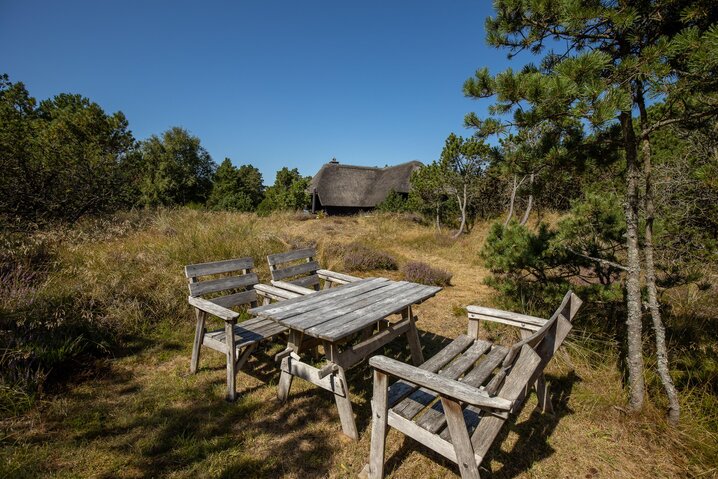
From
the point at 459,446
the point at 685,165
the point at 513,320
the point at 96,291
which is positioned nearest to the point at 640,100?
the point at 513,320

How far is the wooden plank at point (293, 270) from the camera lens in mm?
3783

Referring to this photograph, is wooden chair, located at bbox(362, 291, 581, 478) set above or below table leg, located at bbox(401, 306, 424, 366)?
above

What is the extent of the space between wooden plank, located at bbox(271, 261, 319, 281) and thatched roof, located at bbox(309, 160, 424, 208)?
63.3ft

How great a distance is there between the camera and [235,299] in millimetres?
3510

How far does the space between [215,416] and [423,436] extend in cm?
189

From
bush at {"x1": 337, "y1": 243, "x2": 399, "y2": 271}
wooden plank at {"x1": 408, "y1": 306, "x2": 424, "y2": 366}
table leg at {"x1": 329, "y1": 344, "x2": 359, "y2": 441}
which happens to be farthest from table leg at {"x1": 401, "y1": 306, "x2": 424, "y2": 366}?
bush at {"x1": 337, "y1": 243, "x2": 399, "y2": 271}

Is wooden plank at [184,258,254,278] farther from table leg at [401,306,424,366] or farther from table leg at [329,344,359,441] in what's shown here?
table leg at [401,306,424,366]

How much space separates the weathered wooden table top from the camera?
2.19 metres

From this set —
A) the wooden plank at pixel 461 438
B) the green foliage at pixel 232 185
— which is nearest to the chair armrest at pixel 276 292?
the wooden plank at pixel 461 438

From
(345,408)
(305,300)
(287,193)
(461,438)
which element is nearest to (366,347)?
(345,408)

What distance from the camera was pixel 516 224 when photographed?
13.4 ft

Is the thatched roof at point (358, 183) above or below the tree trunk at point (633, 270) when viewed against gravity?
above

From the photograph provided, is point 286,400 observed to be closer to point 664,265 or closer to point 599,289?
point 599,289

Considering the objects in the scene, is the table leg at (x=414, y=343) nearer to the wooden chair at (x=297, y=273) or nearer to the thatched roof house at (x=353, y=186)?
the wooden chair at (x=297, y=273)
